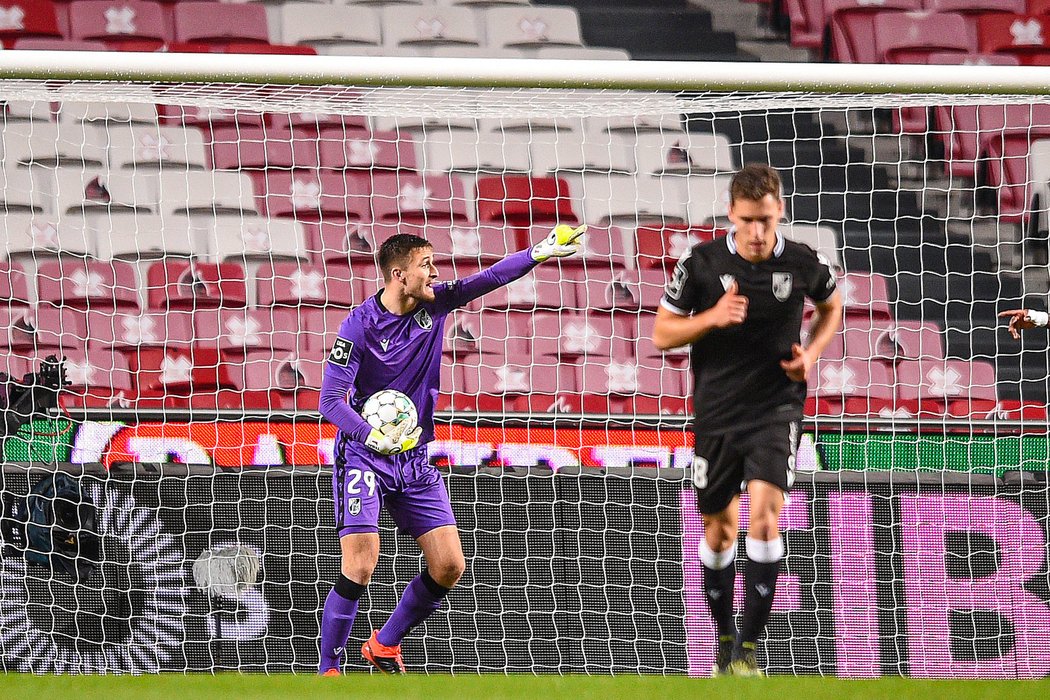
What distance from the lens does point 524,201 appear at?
561cm

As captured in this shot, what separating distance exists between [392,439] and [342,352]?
349mm

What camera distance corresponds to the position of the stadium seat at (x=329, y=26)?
20.9ft

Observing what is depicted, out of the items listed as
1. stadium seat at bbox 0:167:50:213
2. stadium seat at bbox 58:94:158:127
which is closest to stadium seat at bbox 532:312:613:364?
stadium seat at bbox 58:94:158:127

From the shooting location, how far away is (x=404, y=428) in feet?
12.4

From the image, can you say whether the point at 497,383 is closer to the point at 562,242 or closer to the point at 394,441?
the point at 394,441

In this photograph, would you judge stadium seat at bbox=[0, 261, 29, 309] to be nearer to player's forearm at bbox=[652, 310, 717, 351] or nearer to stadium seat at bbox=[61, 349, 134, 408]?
stadium seat at bbox=[61, 349, 134, 408]

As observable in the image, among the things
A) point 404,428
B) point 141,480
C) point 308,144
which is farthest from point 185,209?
point 404,428

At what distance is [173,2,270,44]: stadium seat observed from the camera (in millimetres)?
6316

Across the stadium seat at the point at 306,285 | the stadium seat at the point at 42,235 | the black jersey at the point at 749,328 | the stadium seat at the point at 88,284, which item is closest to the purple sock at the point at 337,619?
the black jersey at the point at 749,328

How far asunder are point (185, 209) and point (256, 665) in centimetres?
254

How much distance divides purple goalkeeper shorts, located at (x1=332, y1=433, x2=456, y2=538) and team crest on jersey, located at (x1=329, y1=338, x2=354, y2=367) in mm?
280

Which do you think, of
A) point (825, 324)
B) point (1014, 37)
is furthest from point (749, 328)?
point (1014, 37)

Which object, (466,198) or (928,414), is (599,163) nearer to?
(466,198)

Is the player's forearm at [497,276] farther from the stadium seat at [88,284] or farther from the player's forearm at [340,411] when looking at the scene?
the stadium seat at [88,284]
